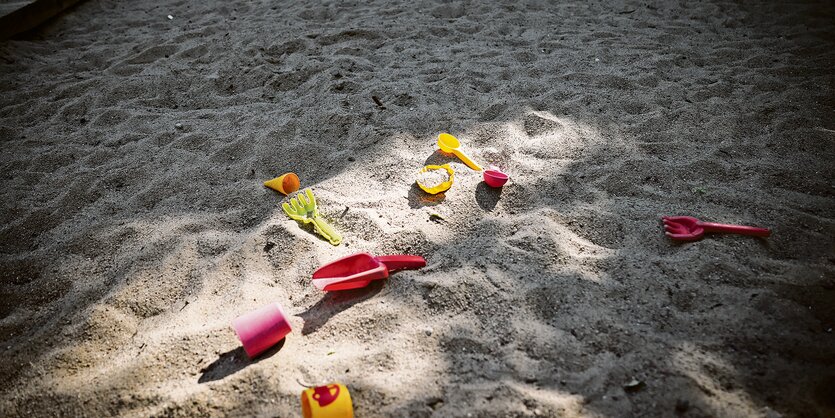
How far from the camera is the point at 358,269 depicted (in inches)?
65.3

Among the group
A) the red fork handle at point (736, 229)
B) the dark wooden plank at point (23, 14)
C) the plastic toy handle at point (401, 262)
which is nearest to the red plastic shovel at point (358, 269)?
the plastic toy handle at point (401, 262)

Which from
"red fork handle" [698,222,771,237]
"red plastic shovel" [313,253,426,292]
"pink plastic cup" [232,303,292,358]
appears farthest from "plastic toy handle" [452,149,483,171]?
"pink plastic cup" [232,303,292,358]

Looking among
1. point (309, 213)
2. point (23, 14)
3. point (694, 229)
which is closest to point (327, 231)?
point (309, 213)

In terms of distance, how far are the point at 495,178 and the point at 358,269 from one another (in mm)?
749

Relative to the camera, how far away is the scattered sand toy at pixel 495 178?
1.99 meters

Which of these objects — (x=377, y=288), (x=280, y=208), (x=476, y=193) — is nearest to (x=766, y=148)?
(x=476, y=193)

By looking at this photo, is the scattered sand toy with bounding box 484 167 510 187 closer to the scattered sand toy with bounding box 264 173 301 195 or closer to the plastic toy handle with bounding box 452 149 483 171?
the plastic toy handle with bounding box 452 149 483 171

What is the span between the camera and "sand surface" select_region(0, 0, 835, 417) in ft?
4.34

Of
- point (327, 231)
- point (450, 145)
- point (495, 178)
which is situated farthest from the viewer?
point (450, 145)

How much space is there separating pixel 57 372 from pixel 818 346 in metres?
2.33

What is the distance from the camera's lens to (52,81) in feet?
10.1

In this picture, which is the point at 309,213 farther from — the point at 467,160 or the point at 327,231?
the point at 467,160

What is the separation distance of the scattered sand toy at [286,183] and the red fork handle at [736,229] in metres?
1.72

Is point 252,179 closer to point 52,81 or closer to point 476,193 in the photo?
point 476,193
